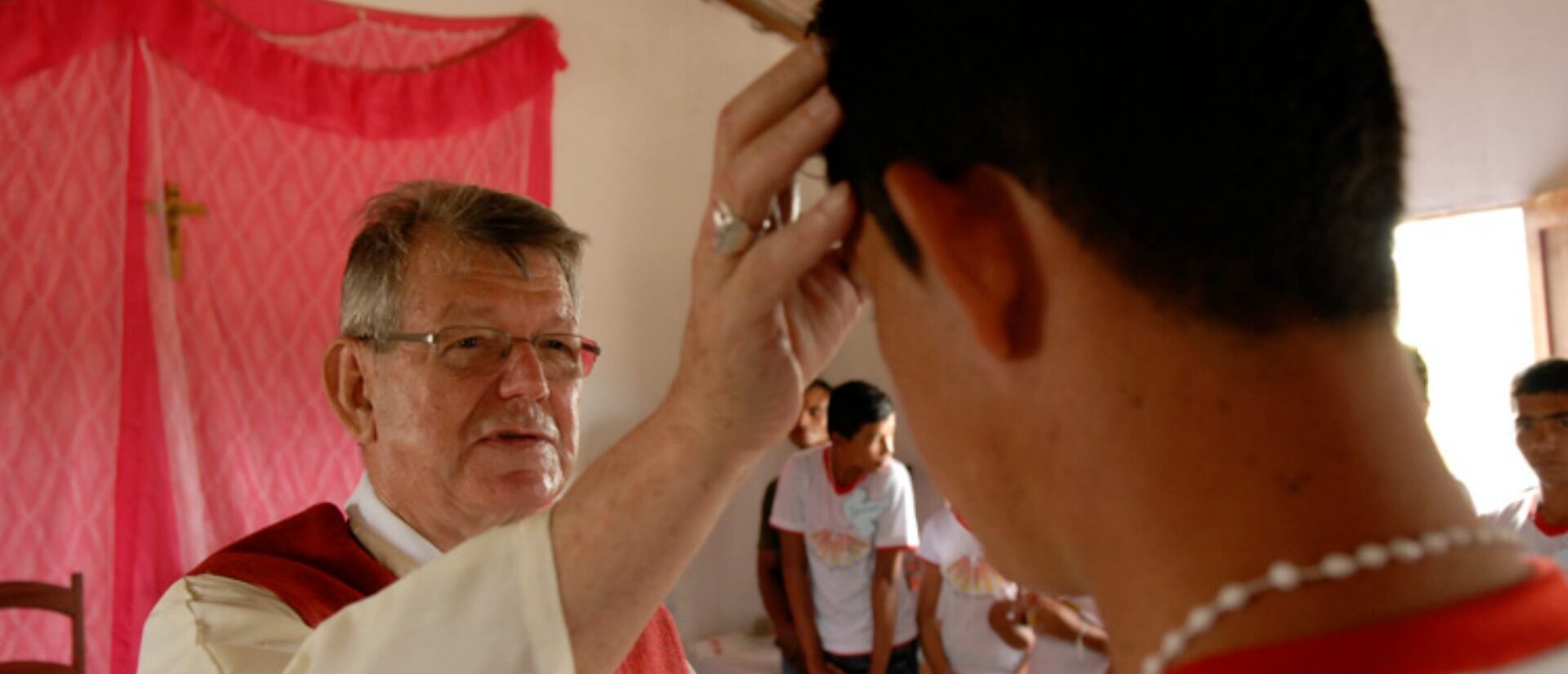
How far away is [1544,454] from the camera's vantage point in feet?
9.05

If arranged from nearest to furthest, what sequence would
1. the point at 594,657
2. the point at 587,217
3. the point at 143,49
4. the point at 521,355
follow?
the point at 594,657 < the point at 521,355 < the point at 143,49 < the point at 587,217

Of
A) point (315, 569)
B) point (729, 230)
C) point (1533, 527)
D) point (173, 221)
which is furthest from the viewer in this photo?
point (173, 221)

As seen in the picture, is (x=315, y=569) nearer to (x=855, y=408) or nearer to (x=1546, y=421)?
(x=855, y=408)

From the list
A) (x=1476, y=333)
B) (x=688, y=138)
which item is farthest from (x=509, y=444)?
(x=1476, y=333)

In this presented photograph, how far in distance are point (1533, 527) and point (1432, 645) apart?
2.80 m

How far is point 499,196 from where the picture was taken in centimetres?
145

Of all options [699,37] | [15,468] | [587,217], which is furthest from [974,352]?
[699,37]

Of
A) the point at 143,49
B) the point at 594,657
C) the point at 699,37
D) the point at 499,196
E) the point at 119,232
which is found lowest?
the point at 594,657

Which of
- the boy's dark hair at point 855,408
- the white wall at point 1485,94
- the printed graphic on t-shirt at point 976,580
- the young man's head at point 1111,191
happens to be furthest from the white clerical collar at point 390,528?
the white wall at point 1485,94

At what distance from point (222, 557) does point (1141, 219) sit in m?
1.01

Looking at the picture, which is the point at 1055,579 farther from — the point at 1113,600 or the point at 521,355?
the point at 521,355

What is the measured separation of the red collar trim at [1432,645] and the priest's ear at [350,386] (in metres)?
1.19

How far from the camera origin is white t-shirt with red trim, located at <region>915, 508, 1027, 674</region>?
3.25 m

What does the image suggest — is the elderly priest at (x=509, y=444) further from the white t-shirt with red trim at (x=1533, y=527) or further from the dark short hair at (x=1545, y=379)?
the dark short hair at (x=1545, y=379)
